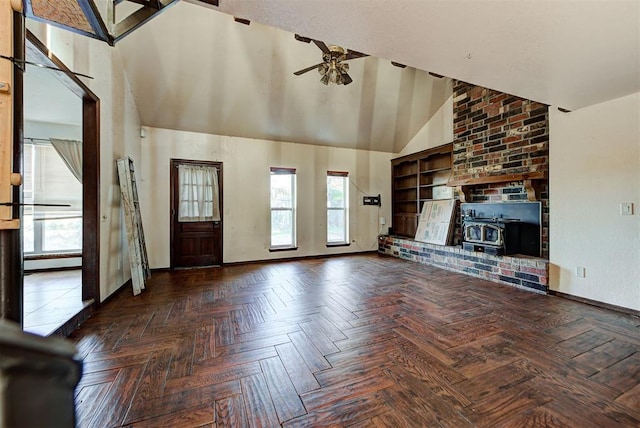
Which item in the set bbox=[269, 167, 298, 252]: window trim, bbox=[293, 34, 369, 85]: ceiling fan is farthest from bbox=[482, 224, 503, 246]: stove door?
bbox=[269, 167, 298, 252]: window trim

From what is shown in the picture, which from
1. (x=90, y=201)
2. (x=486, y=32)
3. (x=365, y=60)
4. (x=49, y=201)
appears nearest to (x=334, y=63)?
(x=365, y=60)

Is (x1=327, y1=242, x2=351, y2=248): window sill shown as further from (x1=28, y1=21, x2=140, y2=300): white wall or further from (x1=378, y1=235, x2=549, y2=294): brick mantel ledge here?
(x1=28, y1=21, x2=140, y2=300): white wall

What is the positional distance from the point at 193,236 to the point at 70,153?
8.31 ft

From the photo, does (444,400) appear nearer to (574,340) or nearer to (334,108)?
(574,340)

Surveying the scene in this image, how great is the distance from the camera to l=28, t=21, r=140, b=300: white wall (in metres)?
2.85

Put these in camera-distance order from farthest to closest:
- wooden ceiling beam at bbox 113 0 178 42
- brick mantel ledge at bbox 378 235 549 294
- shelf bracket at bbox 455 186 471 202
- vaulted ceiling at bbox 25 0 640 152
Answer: shelf bracket at bbox 455 186 471 202, brick mantel ledge at bbox 378 235 549 294, wooden ceiling beam at bbox 113 0 178 42, vaulted ceiling at bbox 25 0 640 152

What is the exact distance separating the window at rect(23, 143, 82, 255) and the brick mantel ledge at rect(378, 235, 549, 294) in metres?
6.43

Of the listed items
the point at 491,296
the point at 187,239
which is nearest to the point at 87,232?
the point at 187,239

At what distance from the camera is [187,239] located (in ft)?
17.4

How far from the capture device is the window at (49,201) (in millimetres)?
4678

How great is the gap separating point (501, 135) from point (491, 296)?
267 centimetres

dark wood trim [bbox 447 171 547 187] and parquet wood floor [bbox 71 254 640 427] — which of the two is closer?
parquet wood floor [bbox 71 254 640 427]

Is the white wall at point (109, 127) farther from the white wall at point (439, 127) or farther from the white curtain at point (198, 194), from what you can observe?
the white wall at point (439, 127)

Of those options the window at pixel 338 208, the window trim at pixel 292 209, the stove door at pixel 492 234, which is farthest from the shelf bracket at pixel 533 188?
the window trim at pixel 292 209
